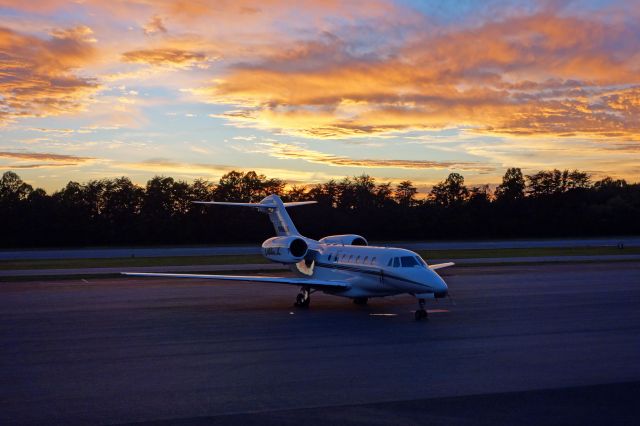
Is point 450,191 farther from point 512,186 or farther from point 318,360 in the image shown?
point 318,360

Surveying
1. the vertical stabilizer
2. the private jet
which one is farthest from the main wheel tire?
the vertical stabilizer

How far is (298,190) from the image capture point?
4343 inches

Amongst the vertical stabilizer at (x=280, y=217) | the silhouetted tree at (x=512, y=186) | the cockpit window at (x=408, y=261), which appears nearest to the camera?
the cockpit window at (x=408, y=261)

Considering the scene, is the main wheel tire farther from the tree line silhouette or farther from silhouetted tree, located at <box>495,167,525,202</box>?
silhouetted tree, located at <box>495,167,525,202</box>

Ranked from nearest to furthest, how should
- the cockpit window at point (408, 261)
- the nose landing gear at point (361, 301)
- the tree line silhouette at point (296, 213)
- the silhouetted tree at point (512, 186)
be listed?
the cockpit window at point (408, 261) < the nose landing gear at point (361, 301) < the tree line silhouette at point (296, 213) < the silhouetted tree at point (512, 186)

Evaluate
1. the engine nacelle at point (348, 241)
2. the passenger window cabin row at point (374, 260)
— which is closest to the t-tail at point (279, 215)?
the engine nacelle at point (348, 241)

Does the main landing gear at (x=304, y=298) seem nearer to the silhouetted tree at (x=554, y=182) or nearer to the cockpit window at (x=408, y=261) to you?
the cockpit window at (x=408, y=261)

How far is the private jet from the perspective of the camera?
22.3 metres

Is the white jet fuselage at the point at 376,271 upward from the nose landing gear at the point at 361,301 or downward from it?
upward

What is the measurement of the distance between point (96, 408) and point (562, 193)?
108920mm

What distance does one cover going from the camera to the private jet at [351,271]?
22312 millimetres

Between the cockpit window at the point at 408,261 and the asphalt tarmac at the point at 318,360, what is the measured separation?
1.67 metres

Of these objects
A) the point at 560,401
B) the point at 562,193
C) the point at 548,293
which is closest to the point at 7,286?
the point at 548,293

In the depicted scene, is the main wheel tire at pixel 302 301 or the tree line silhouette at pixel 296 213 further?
the tree line silhouette at pixel 296 213
